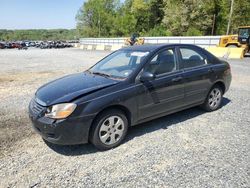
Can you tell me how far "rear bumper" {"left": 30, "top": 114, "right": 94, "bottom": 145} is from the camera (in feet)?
11.4

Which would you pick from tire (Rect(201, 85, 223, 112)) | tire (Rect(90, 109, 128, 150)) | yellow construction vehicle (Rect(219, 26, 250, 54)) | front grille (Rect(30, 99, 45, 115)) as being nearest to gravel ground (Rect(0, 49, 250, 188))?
tire (Rect(90, 109, 128, 150))

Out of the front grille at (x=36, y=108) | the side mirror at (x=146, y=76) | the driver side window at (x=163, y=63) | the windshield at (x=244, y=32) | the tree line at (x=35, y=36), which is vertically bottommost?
the tree line at (x=35, y=36)

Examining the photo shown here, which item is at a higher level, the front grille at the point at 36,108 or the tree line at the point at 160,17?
the tree line at the point at 160,17

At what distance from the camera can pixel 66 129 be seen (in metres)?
3.51

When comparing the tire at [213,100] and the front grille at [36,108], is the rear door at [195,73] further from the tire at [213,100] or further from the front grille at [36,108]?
the front grille at [36,108]

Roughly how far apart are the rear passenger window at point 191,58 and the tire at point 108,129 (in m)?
1.80

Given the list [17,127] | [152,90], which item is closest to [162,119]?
[152,90]

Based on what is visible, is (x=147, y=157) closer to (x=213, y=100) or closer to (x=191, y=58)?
(x=191, y=58)

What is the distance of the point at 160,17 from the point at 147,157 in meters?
56.4

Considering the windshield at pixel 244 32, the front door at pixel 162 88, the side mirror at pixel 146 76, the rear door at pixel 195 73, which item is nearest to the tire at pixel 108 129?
the front door at pixel 162 88

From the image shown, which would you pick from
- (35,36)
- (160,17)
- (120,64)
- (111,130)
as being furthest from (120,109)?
(35,36)

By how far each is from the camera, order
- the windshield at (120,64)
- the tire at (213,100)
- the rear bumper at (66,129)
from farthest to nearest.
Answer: the tire at (213,100) < the windshield at (120,64) < the rear bumper at (66,129)

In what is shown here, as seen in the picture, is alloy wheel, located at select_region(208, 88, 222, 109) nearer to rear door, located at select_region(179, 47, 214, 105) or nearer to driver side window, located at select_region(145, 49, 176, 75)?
rear door, located at select_region(179, 47, 214, 105)

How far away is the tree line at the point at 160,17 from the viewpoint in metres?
37.8
